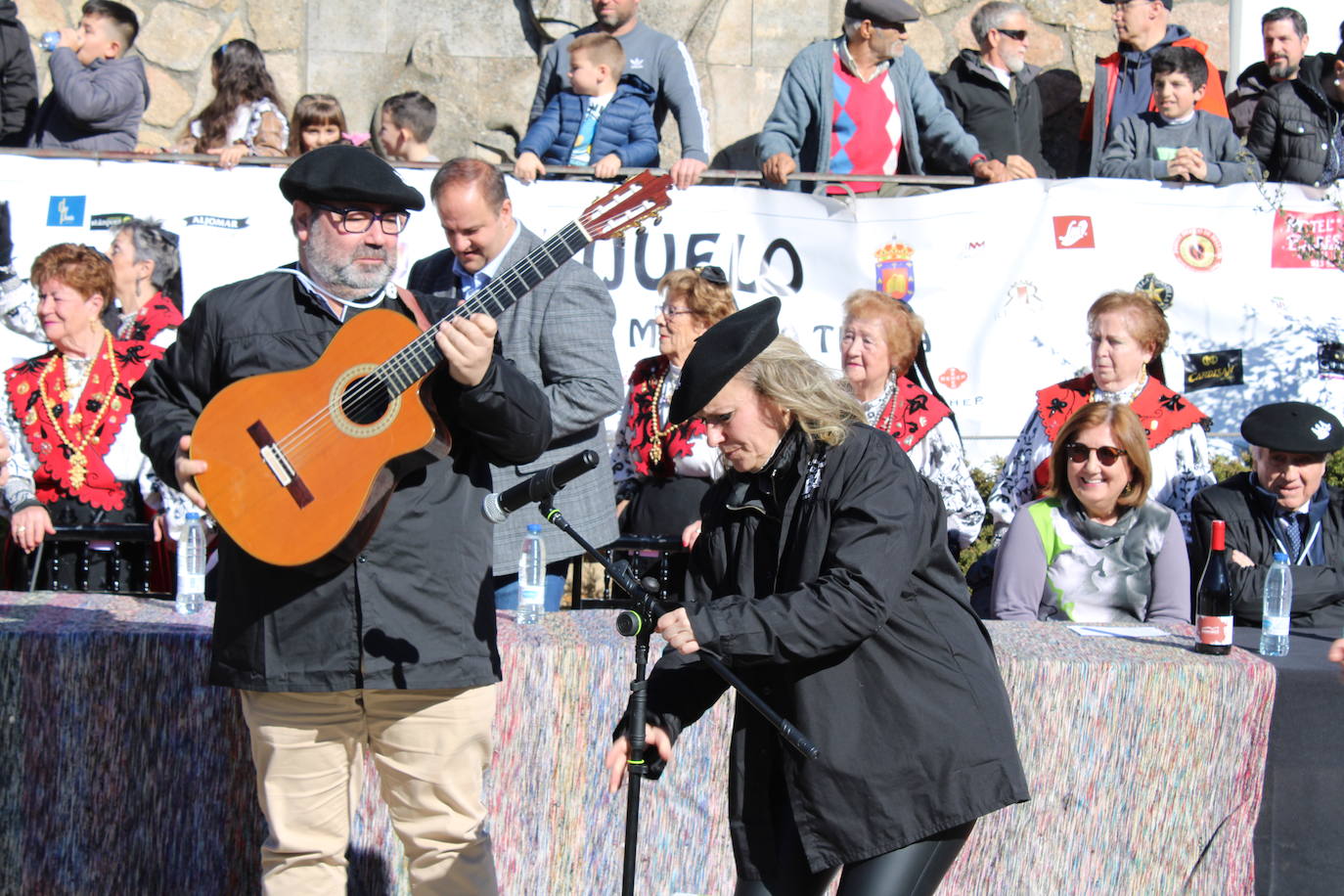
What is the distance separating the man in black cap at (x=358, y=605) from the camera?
309cm

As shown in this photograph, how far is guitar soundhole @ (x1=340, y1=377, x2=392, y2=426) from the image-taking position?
10.1 feet

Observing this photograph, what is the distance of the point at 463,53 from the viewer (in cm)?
917

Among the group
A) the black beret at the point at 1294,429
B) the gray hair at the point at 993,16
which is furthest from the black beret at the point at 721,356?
the gray hair at the point at 993,16

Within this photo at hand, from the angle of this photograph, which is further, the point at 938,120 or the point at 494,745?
the point at 938,120

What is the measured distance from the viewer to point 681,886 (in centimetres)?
396

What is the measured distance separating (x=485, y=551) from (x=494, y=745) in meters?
0.80

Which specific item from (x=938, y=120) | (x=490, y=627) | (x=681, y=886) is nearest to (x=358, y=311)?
(x=490, y=627)

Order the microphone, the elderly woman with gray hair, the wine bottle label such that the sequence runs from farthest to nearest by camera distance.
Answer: the elderly woman with gray hair, the wine bottle label, the microphone

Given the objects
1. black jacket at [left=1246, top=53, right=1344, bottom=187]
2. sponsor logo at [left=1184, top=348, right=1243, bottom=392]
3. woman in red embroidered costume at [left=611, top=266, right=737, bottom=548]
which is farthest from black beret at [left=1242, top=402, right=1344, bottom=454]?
black jacket at [left=1246, top=53, right=1344, bottom=187]

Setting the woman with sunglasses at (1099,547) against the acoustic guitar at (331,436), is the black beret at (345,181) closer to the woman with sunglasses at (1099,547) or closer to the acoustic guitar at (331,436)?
the acoustic guitar at (331,436)

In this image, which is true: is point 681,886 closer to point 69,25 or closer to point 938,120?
point 938,120

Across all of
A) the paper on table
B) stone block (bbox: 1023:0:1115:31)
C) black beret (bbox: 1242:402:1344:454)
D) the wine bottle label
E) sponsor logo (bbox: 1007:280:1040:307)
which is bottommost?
the paper on table

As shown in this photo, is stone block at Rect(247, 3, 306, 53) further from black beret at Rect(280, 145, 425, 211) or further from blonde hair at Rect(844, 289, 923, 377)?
black beret at Rect(280, 145, 425, 211)

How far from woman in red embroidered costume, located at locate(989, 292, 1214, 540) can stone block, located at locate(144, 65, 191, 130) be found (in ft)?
19.8
